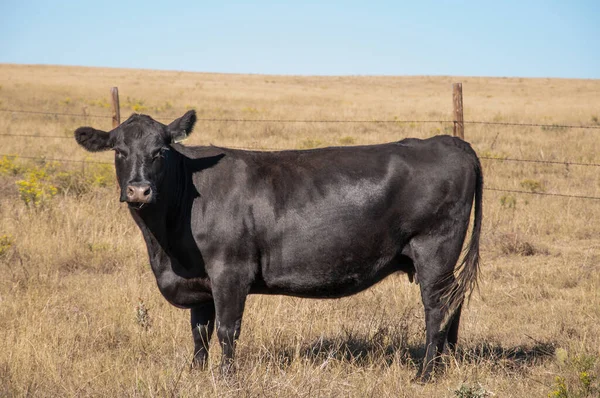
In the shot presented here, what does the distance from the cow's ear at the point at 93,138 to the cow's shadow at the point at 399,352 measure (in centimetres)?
211

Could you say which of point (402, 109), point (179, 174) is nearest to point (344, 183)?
point (179, 174)

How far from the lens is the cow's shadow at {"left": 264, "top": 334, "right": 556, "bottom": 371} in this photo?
5.43 metres

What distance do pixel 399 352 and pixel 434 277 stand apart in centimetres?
78

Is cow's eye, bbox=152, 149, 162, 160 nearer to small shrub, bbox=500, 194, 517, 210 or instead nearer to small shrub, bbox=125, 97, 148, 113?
small shrub, bbox=500, 194, 517, 210

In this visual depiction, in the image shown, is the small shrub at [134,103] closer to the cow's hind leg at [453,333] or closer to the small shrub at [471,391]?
the cow's hind leg at [453,333]

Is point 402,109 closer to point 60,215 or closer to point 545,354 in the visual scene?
point 60,215

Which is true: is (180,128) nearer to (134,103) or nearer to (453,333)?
(453,333)

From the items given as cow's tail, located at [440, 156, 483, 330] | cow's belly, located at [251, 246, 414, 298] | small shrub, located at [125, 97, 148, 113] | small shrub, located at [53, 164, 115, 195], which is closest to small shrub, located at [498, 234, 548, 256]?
cow's tail, located at [440, 156, 483, 330]

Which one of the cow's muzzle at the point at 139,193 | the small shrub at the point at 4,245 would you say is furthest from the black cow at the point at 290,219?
the small shrub at the point at 4,245

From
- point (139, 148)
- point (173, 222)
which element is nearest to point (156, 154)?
point (139, 148)

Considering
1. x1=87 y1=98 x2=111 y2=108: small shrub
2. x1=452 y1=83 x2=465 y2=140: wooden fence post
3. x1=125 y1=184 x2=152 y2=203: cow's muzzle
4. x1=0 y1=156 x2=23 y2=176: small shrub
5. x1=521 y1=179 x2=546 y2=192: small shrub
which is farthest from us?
x1=87 y1=98 x2=111 y2=108: small shrub

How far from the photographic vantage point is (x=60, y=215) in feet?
31.0

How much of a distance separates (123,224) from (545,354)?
601 cm

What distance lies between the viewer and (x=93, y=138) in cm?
504
